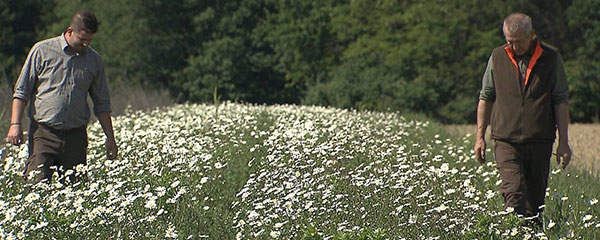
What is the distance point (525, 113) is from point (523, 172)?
1.57ft

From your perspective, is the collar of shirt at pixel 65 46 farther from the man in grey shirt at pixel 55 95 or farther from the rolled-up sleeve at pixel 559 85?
the rolled-up sleeve at pixel 559 85

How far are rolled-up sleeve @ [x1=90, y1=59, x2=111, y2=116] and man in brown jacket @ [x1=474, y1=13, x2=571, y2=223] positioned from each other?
307 centimetres

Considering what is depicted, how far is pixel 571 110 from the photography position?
1065 inches

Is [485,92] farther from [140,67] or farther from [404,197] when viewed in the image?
[140,67]

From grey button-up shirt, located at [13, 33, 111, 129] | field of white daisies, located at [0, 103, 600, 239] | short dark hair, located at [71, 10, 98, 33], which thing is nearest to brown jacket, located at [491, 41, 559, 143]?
field of white daisies, located at [0, 103, 600, 239]

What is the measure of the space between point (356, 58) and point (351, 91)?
2705 millimetres

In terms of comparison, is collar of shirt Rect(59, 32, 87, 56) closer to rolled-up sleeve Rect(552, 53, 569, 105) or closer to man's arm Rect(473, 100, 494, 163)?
man's arm Rect(473, 100, 494, 163)

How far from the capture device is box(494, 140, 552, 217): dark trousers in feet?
20.0

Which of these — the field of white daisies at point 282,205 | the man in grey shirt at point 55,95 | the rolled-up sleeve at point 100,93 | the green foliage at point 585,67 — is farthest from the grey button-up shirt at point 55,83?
the green foliage at point 585,67

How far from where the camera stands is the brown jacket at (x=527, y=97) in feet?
19.5

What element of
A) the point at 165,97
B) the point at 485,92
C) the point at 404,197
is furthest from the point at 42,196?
the point at 165,97

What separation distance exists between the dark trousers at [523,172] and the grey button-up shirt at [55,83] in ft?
11.0

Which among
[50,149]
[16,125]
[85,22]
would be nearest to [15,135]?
[16,125]

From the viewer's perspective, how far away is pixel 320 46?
31578 mm
